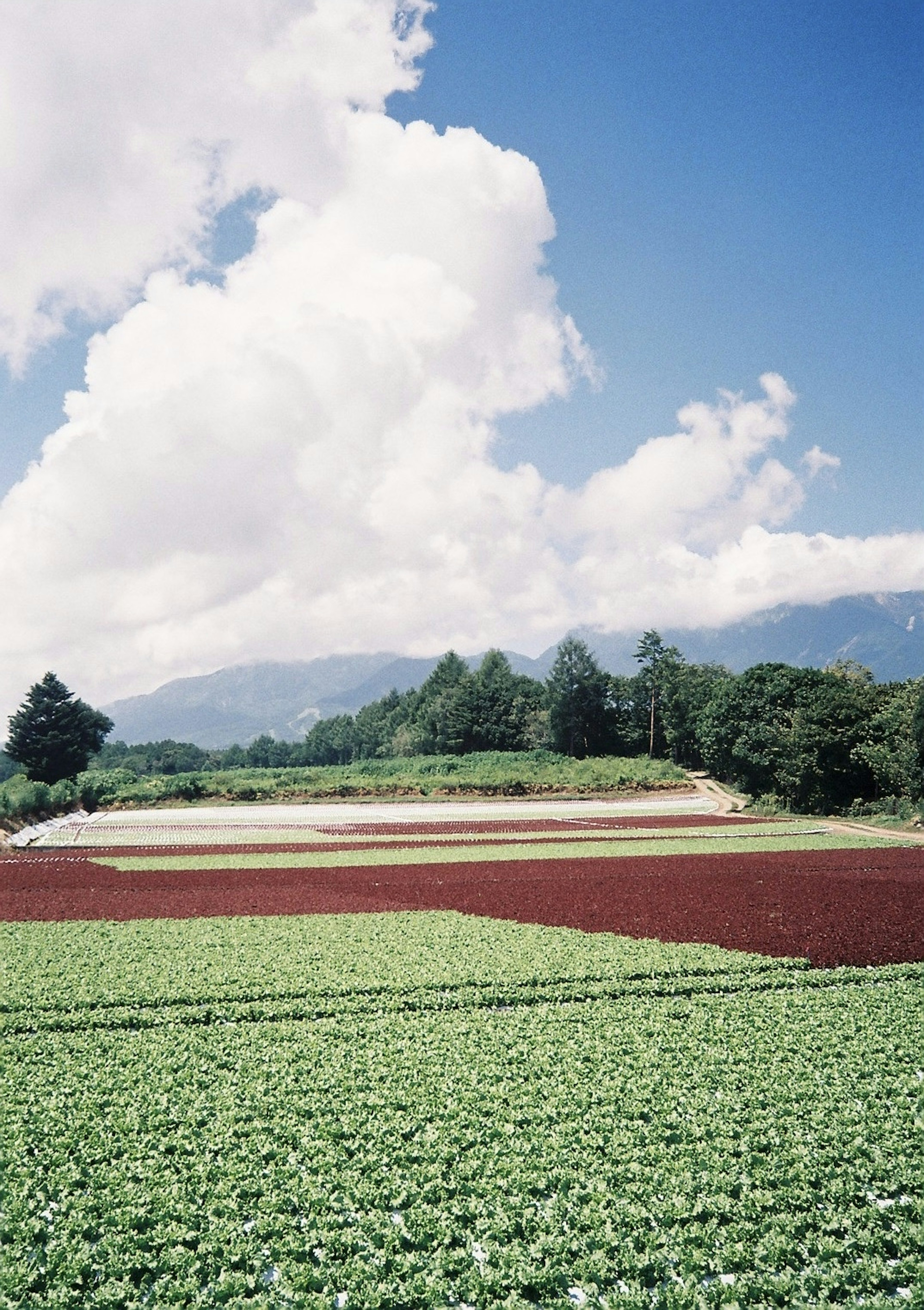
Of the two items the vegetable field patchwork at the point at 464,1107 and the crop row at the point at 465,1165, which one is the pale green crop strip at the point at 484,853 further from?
the crop row at the point at 465,1165

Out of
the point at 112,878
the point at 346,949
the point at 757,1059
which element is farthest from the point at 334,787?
the point at 757,1059

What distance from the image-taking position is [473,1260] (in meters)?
5.62

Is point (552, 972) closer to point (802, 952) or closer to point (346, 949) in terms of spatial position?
point (346, 949)

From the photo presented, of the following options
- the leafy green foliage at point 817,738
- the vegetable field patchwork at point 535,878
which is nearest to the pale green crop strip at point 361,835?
the vegetable field patchwork at point 535,878

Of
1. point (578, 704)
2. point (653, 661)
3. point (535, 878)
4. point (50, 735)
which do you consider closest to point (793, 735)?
point (535, 878)

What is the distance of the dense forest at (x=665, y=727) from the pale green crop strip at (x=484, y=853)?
45.4 ft

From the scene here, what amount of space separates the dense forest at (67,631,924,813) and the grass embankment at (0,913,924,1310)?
37.2 meters

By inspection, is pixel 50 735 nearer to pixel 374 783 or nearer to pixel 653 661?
pixel 374 783

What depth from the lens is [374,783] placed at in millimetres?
62625

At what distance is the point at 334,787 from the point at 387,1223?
5674cm

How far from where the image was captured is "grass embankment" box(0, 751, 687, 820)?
55.1 metres

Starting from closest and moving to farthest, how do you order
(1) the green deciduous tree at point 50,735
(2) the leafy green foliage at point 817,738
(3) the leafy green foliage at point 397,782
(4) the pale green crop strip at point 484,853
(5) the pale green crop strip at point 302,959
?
(5) the pale green crop strip at point 302,959
(4) the pale green crop strip at point 484,853
(2) the leafy green foliage at point 817,738
(3) the leafy green foliage at point 397,782
(1) the green deciduous tree at point 50,735

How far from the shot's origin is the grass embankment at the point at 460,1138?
5504 millimetres

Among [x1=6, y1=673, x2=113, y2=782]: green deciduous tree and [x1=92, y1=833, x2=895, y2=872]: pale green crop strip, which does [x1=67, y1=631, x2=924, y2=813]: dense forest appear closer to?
[x1=6, y1=673, x2=113, y2=782]: green deciduous tree
